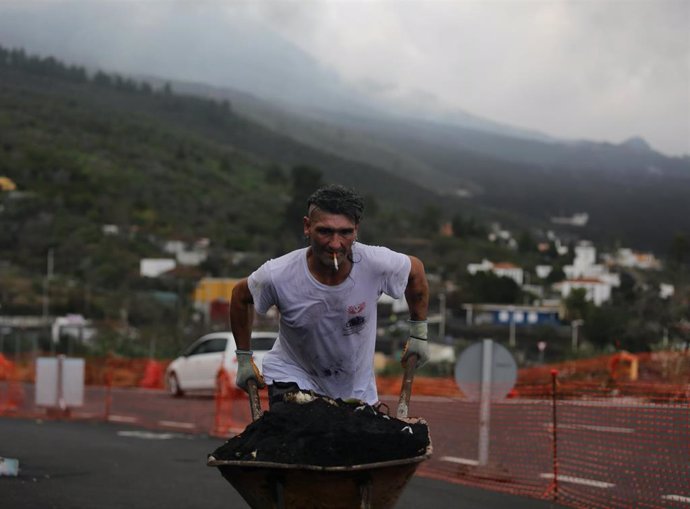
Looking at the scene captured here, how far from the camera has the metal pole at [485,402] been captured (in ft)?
41.0

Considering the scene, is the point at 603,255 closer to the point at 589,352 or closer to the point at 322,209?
the point at 589,352

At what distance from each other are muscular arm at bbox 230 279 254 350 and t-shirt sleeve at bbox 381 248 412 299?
2.21 ft

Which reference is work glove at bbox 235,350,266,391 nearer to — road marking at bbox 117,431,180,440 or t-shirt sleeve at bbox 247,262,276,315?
t-shirt sleeve at bbox 247,262,276,315

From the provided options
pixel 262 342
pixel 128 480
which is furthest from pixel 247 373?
pixel 262 342

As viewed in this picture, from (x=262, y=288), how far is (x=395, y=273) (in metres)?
0.65

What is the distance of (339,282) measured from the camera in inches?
242

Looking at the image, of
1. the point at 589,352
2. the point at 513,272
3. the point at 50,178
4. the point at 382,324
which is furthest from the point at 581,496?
the point at 50,178

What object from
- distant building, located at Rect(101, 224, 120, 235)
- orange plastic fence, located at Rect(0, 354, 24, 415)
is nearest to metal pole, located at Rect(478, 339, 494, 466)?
orange plastic fence, located at Rect(0, 354, 24, 415)

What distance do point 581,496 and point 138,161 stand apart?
130m

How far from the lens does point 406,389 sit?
20.6ft

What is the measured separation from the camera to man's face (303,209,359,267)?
19.6 feet

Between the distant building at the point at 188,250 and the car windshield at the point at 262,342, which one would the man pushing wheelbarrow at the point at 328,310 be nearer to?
the car windshield at the point at 262,342

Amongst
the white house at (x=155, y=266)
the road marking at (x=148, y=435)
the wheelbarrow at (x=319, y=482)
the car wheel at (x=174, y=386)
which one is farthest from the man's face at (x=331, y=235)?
the white house at (x=155, y=266)

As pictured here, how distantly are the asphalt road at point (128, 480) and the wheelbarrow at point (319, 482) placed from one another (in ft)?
14.3
